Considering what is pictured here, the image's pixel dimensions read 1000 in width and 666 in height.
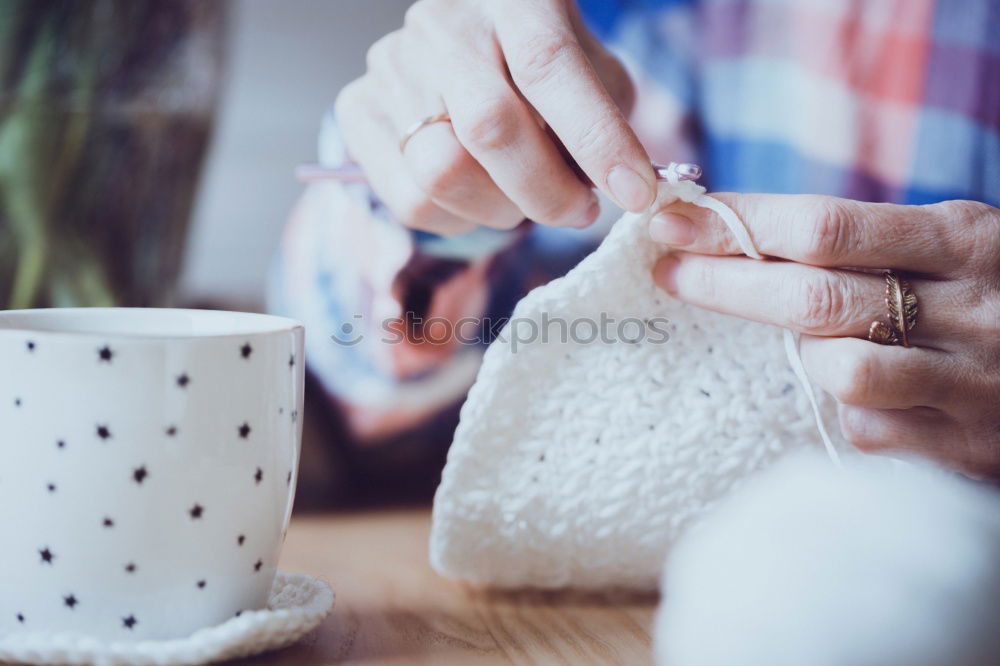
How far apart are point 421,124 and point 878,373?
0.32m

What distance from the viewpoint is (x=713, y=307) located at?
487 millimetres

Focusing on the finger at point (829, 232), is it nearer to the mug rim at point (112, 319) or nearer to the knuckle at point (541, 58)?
the knuckle at point (541, 58)

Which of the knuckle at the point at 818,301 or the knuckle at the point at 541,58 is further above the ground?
the knuckle at the point at 541,58

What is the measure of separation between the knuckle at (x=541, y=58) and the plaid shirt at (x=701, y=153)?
23cm

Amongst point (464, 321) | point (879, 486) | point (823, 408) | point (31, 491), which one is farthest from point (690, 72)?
point (31, 491)

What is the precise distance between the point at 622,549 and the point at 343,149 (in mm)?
435

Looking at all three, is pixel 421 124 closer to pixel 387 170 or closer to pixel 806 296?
pixel 387 170

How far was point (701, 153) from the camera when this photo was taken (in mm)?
791

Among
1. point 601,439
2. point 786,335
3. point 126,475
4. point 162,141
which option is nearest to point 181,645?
point 126,475

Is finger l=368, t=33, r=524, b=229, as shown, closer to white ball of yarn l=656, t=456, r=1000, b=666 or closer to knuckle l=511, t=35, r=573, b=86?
knuckle l=511, t=35, r=573, b=86

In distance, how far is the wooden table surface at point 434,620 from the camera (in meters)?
0.37

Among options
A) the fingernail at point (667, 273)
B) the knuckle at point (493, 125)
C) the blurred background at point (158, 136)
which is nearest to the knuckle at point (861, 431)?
the fingernail at point (667, 273)

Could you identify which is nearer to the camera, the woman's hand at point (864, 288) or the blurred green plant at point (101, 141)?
the woman's hand at point (864, 288)

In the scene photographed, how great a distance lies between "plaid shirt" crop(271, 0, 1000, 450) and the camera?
72 centimetres
